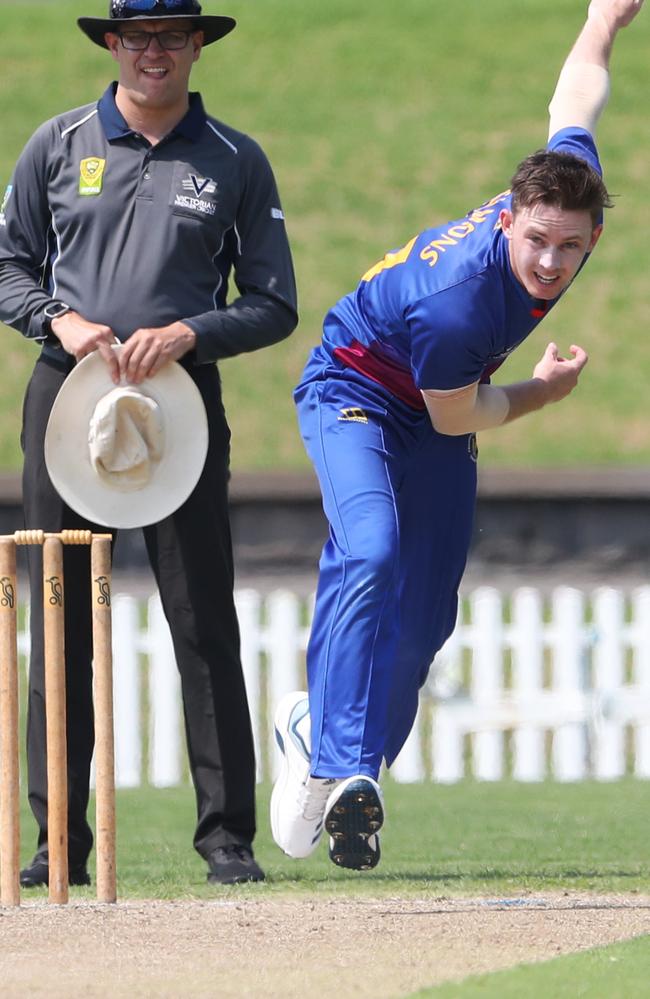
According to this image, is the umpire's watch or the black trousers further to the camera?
the black trousers

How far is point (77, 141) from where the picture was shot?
593 cm

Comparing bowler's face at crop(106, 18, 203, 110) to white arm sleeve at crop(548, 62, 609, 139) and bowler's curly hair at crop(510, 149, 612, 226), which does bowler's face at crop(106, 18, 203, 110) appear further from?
bowler's curly hair at crop(510, 149, 612, 226)

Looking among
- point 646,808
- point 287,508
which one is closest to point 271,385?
point 287,508

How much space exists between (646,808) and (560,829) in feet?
2.35

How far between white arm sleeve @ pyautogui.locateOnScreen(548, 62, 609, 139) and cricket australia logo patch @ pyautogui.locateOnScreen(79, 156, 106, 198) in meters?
1.32

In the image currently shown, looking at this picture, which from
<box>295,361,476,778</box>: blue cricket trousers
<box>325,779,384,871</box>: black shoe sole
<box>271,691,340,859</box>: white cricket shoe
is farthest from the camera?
<box>271,691,340,859</box>: white cricket shoe

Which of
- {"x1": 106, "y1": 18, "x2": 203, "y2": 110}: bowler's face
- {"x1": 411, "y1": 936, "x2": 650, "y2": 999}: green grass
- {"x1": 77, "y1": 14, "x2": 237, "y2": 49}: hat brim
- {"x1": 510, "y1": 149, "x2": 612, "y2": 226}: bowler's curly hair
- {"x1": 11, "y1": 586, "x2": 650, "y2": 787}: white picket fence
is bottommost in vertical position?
{"x1": 411, "y1": 936, "x2": 650, "y2": 999}: green grass

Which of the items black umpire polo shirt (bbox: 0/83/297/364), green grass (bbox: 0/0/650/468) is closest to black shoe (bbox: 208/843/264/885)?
black umpire polo shirt (bbox: 0/83/297/364)

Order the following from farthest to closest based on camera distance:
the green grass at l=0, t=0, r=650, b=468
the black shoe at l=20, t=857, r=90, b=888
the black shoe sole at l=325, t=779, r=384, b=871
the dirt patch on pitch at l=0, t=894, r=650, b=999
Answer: the green grass at l=0, t=0, r=650, b=468 → the black shoe at l=20, t=857, r=90, b=888 → the black shoe sole at l=325, t=779, r=384, b=871 → the dirt patch on pitch at l=0, t=894, r=650, b=999

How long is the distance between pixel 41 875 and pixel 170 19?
2513 millimetres

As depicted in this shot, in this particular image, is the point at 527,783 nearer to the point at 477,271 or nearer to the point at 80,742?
the point at 80,742

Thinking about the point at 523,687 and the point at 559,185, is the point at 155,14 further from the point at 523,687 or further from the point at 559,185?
the point at 523,687

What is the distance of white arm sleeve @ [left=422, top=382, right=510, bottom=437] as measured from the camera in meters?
5.25

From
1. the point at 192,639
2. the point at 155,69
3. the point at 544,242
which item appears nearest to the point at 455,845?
the point at 192,639
